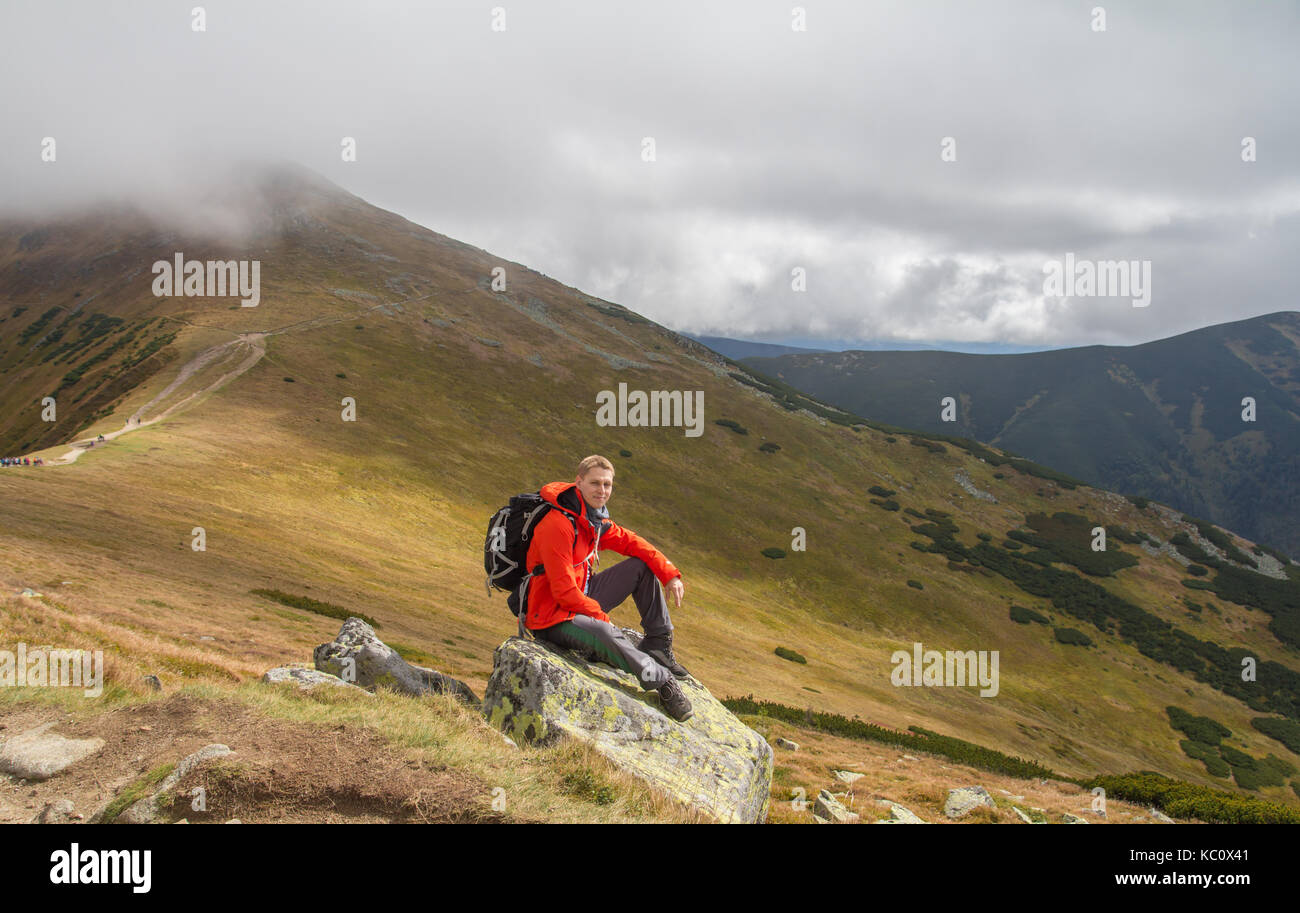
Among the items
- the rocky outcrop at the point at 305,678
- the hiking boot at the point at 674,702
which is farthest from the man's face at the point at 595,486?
the rocky outcrop at the point at 305,678

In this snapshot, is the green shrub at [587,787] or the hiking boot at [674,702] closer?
the green shrub at [587,787]

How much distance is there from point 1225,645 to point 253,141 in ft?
820

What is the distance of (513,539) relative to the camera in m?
8.71

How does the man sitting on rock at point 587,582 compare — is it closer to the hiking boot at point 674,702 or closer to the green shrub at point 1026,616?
the hiking boot at point 674,702

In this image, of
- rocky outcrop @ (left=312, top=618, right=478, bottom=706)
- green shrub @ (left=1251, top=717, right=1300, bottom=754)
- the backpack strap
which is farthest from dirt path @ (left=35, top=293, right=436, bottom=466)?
green shrub @ (left=1251, top=717, right=1300, bottom=754)

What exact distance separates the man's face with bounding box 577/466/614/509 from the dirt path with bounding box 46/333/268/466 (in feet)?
115

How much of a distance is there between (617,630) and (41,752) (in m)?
6.40

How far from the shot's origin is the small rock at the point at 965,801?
12078 millimetres

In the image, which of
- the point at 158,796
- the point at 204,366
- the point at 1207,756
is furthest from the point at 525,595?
the point at 204,366

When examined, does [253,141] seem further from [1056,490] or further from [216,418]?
[1056,490]

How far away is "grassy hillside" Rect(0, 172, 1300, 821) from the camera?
21.4 meters

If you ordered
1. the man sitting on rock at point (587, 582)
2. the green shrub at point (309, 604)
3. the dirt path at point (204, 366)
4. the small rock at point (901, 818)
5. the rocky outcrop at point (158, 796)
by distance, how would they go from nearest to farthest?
the rocky outcrop at point (158, 796), the man sitting on rock at point (587, 582), the small rock at point (901, 818), the green shrub at point (309, 604), the dirt path at point (204, 366)

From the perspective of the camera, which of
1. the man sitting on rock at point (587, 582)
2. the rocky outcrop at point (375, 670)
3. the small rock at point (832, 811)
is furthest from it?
the rocky outcrop at point (375, 670)

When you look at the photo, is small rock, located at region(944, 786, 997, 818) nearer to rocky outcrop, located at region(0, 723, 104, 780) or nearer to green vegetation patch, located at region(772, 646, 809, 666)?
rocky outcrop, located at region(0, 723, 104, 780)
